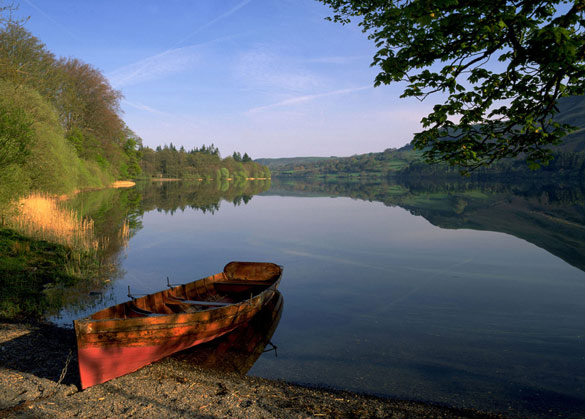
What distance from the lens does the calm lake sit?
7840 millimetres

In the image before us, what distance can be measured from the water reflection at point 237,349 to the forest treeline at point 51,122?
48.7 feet

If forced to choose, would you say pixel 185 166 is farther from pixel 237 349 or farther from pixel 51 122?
pixel 237 349

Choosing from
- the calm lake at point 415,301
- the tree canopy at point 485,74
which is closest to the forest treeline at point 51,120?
the calm lake at point 415,301

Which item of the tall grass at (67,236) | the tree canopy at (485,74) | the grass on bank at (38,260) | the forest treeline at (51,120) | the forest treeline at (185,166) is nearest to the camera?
the tree canopy at (485,74)

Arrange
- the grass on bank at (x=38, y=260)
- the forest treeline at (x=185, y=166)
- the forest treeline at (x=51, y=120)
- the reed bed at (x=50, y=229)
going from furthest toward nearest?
the forest treeline at (x=185, y=166) < the forest treeline at (x=51, y=120) < the reed bed at (x=50, y=229) < the grass on bank at (x=38, y=260)

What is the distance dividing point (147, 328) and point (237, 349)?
291cm

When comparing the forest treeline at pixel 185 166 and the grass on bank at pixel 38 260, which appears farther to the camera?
the forest treeline at pixel 185 166

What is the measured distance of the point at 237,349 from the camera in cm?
933

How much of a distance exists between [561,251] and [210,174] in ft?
496

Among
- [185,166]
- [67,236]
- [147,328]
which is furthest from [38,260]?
[185,166]

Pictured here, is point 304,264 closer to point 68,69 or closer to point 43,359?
point 43,359

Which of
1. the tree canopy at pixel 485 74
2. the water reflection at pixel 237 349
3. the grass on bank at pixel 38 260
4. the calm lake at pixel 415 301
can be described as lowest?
the water reflection at pixel 237 349

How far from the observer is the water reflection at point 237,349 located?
332 inches

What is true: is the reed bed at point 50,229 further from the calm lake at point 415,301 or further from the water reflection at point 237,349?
the water reflection at point 237,349
